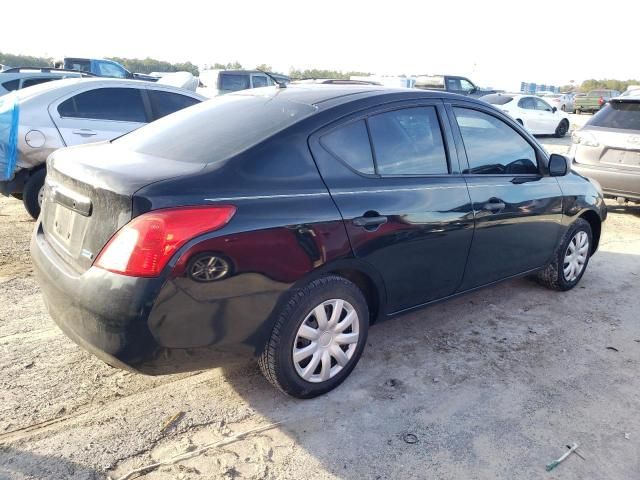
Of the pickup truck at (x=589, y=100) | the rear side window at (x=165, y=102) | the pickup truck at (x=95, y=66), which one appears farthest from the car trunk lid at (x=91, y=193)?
the pickup truck at (x=589, y=100)

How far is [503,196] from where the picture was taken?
3750 mm

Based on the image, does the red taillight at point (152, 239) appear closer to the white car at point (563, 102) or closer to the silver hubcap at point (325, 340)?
the silver hubcap at point (325, 340)

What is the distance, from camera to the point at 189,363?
252 centimetres

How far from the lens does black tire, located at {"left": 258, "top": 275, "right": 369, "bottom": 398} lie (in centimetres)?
269

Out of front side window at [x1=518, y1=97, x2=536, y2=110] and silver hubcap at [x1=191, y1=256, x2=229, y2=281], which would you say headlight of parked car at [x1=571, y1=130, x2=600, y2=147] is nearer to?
silver hubcap at [x1=191, y1=256, x2=229, y2=281]

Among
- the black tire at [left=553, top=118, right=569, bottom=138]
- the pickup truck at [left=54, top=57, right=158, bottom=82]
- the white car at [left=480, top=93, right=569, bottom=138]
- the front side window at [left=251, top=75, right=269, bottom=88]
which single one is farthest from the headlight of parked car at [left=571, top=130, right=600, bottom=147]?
the pickup truck at [left=54, top=57, right=158, bottom=82]

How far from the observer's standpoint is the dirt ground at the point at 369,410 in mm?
2490

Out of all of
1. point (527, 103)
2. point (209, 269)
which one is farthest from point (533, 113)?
point (209, 269)

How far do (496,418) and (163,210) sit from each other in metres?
2.03

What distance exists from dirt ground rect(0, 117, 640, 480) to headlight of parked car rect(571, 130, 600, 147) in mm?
4048

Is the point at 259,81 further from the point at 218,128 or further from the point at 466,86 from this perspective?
the point at 218,128

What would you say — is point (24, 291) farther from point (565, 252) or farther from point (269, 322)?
point (565, 252)

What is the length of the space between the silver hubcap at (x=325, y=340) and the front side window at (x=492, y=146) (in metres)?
1.32

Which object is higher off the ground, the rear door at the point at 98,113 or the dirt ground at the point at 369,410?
the rear door at the point at 98,113
